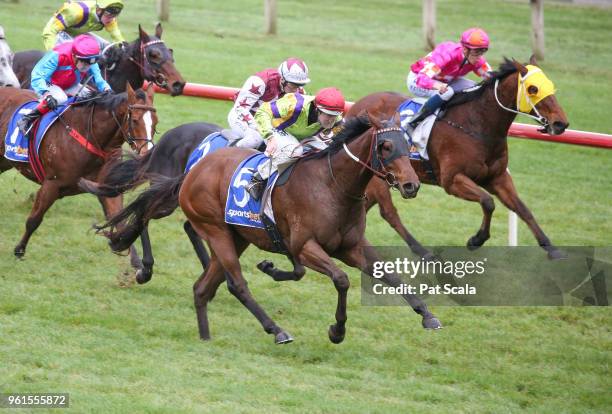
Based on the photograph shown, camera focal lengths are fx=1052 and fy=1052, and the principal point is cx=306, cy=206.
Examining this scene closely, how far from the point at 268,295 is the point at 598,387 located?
10.2 feet

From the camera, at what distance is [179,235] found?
1105 centimetres

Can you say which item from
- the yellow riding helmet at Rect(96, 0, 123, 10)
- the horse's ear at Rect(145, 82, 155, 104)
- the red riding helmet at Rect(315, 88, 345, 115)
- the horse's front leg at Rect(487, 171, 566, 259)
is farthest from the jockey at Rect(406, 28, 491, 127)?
the yellow riding helmet at Rect(96, 0, 123, 10)

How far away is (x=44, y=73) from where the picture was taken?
967 centimetres

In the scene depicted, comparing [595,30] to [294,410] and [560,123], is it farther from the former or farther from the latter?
[294,410]

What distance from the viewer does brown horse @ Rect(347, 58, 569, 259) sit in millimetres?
9500

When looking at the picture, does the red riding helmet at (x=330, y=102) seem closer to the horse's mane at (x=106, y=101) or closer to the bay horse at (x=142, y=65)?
the horse's mane at (x=106, y=101)

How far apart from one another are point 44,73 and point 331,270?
394 centimetres

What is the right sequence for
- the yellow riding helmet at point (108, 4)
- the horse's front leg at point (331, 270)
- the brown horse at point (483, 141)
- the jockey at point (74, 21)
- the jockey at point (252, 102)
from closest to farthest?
the horse's front leg at point (331, 270) → the jockey at point (252, 102) → the brown horse at point (483, 141) → the yellow riding helmet at point (108, 4) → the jockey at point (74, 21)

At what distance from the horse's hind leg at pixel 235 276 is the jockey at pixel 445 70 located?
305 centimetres

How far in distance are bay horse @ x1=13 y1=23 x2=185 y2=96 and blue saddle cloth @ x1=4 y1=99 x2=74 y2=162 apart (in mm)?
1011

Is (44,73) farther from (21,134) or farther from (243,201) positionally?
(243,201)

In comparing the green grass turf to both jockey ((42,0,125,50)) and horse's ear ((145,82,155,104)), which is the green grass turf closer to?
horse's ear ((145,82,155,104))

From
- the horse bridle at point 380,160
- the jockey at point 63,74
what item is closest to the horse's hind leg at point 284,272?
the horse bridle at point 380,160

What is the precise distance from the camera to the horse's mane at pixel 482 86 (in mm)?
9578
